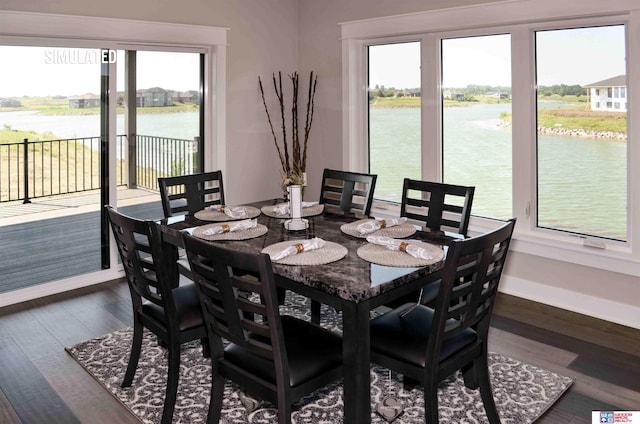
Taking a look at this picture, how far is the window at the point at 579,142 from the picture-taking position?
376cm

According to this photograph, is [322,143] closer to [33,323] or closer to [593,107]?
[593,107]

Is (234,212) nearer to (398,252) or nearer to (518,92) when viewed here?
(398,252)

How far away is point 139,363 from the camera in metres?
3.18

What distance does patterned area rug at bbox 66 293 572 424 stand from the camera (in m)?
2.65

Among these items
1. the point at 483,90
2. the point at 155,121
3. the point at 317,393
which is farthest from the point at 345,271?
the point at 155,121

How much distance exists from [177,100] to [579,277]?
3.69 metres

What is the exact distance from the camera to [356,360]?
6.95 ft

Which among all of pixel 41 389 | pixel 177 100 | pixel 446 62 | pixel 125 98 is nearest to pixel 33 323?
pixel 41 389

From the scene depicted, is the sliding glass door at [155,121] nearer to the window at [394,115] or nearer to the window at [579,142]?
the window at [394,115]

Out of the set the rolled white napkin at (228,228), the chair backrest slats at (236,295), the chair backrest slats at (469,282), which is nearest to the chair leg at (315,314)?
the rolled white napkin at (228,228)

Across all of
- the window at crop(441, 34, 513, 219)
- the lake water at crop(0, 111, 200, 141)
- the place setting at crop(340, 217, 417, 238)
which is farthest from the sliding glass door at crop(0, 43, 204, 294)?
the place setting at crop(340, 217, 417, 238)

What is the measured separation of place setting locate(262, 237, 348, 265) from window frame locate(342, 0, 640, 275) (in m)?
2.11

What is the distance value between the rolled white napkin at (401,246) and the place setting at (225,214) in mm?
974

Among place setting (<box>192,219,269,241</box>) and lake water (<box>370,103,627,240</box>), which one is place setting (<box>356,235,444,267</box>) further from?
lake water (<box>370,103,627,240</box>)
